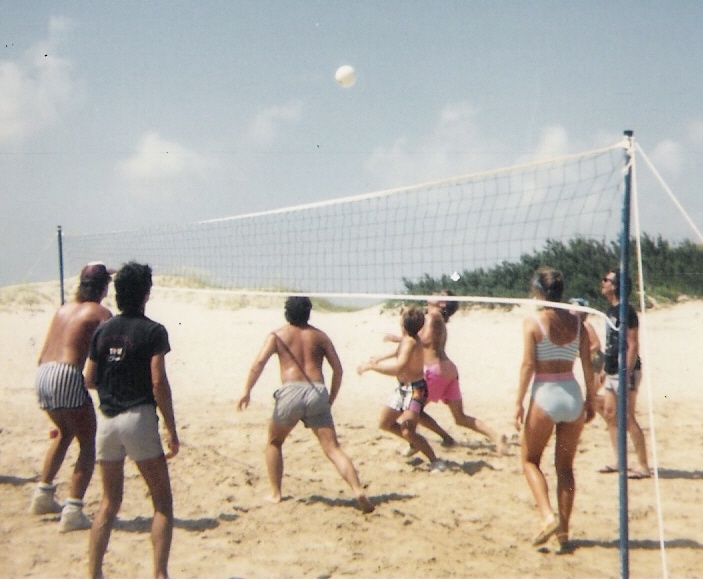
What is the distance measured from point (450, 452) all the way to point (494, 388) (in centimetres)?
381

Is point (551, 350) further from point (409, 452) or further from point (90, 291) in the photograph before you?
point (90, 291)

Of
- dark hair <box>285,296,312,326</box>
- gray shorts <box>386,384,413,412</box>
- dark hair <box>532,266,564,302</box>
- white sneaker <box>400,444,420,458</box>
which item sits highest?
dark hair <box>532,266,564,302</box>

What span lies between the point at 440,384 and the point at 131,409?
3.15 metres

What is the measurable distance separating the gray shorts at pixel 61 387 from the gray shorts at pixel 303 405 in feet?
3.90

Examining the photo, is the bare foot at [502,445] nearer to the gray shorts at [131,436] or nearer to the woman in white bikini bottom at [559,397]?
the woman in white bikini bottom at [559,397]

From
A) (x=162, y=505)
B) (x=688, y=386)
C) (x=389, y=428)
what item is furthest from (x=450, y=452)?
(x=688, y=386)

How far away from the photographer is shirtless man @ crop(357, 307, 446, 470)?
5.56m

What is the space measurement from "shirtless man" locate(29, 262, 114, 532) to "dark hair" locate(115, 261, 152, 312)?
0.89m

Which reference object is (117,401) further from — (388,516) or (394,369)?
(394,369)

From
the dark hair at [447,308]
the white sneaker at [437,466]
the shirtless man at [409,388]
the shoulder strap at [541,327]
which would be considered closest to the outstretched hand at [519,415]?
the shoulder strap at [541,327]

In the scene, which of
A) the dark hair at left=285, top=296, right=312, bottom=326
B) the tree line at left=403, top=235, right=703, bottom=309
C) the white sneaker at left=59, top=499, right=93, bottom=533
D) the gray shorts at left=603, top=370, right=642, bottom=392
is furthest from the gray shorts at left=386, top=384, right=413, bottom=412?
the tree line at left=403, top=235, right=703, bottom=309

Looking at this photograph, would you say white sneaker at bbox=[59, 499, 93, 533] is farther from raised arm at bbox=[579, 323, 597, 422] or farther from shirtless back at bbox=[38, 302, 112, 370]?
raised arm at bbox=[579, 323, 597, 422]

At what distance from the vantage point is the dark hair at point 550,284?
403cm

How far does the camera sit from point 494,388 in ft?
33.1
